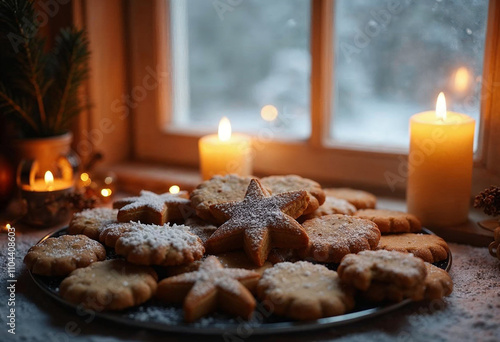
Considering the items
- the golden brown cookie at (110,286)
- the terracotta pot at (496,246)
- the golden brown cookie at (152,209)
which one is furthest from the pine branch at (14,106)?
the terracotta pot at (496,246)

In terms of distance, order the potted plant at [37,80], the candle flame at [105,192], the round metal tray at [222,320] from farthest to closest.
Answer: the candle flame at [105,192] → the potted plant at [37,80] → the round metal tray at [222,320]

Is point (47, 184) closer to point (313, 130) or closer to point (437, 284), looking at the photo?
point (313, 130)

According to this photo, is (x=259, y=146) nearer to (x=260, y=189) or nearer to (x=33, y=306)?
(x=260, y=189)

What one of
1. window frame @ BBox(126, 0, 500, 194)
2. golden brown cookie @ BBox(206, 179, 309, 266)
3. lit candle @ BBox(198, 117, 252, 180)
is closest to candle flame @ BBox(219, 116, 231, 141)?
lit candle @ BBox(198, 117, 252, 180)

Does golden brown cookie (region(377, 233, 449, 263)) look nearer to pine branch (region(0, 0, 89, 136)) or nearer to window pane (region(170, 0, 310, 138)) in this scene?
window pane (region(170, 0, 310, 138))

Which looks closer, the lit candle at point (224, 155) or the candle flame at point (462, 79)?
the candle flame at point (462, 79)

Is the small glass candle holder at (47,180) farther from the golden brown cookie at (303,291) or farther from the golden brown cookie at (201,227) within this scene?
the golden brown cookie at (303,291)
